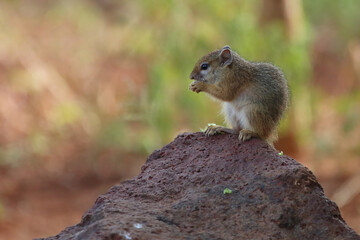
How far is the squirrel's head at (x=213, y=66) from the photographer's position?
5023mm

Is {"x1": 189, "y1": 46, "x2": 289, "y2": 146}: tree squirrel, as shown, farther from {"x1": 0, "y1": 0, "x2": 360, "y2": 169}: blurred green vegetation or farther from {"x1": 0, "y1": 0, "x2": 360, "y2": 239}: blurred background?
{"x1": 0, "y1": 0, "x2": 360, "y2": 239}: blurred background

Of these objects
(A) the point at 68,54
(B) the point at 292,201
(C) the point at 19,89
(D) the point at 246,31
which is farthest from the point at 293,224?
(A) the point at 68,54

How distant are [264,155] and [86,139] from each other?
868cm

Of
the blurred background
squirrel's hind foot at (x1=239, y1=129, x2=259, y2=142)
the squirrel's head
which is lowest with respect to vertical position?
squirrel's hind foot at (x1=239, y1=129, x2=259, y2=142)

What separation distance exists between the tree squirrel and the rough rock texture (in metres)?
0.61

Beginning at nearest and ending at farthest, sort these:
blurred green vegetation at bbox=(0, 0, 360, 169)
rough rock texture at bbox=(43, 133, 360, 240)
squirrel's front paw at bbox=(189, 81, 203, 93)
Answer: rough rock texture at bbox=(43, 133, 360, 240), squirrel's front paw at bbox=(189, 81, 203, 93), blurred green vegetation at bbox=(0, 0, 360, 169)

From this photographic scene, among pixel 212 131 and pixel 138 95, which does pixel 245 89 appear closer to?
pixel 212 131

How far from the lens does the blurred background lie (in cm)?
926

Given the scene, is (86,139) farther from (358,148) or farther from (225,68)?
(225,68)

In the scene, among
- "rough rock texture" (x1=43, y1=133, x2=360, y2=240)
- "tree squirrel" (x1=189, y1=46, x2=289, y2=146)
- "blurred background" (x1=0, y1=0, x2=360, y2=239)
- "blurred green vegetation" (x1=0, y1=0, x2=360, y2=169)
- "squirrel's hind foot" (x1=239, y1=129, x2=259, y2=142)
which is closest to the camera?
"rough rock texture" (x1=43, y1=133, x2=360, y2=240)

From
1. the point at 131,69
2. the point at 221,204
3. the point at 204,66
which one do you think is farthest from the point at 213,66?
the point at 131,69

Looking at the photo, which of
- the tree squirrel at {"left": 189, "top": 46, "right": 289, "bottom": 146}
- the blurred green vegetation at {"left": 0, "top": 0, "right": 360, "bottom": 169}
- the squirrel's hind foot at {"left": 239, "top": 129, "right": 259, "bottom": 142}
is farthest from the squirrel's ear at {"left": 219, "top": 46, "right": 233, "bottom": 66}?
the blurred green vegetation at {"left": 0, "top": 0, "right": 360, "bottom": 169}

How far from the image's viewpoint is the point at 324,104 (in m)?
12.1

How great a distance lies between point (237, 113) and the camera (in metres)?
4.84
